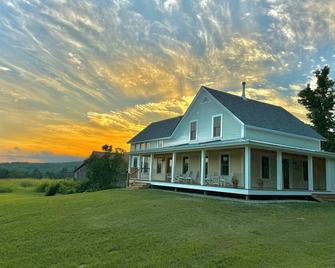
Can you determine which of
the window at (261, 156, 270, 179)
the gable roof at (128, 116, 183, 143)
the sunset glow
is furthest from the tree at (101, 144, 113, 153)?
the window at (261, 156, 270, 179)

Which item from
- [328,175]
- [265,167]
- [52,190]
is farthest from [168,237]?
[52,190]

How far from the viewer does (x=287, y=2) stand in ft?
58.8

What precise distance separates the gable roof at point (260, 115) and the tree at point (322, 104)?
35.5 feet

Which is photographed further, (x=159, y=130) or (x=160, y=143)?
(x=159, y=130)

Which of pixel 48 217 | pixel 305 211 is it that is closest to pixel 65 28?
pixel 48 217

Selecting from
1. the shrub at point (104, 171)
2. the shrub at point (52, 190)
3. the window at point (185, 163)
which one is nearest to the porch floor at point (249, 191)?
the window at point (185, 163)

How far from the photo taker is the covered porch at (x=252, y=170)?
17009mm

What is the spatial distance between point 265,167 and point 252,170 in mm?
1159

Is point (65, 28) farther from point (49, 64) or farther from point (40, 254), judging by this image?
point (40, 254)

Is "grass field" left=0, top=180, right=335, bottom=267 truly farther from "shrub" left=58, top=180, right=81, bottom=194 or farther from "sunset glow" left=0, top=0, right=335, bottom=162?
"shrub" left=58, top=180, right=81, bottom=194

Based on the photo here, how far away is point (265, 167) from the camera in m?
19.0

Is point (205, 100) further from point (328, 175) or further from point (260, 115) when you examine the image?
point (328, 175)

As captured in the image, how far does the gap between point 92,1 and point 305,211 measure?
49.9 feet

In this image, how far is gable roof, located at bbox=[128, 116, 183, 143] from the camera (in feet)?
99.8
